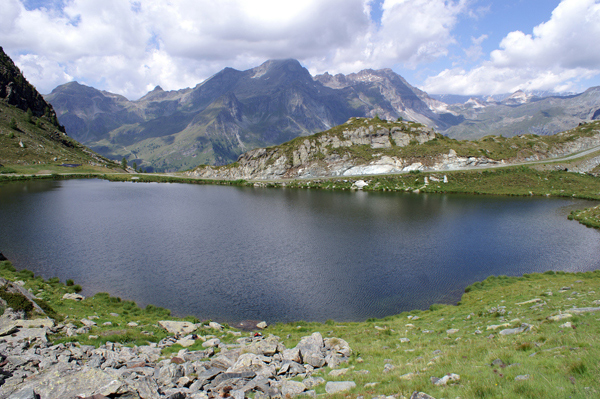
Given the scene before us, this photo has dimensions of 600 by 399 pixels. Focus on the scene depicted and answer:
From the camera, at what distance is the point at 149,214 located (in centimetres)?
7312

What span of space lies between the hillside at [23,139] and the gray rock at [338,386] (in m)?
187

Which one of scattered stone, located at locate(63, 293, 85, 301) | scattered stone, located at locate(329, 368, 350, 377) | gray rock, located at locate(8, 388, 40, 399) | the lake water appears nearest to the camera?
gray rock, located at locate(8, 388, 40, 399)

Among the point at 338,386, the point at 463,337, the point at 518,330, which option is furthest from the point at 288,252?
the point at 338,386

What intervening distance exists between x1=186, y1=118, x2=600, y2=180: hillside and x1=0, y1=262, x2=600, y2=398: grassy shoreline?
387 feet

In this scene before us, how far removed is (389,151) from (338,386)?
150648 mm

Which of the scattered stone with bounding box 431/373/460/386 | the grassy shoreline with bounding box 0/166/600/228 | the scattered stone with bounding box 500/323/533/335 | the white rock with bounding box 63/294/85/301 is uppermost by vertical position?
the grassy shoreline with bounding box 0/166/600/228

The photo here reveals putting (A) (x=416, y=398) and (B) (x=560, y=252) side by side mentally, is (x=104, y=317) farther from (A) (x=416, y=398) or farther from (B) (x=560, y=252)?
(B) (x=560, y=252)

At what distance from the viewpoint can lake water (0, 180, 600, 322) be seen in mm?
31984

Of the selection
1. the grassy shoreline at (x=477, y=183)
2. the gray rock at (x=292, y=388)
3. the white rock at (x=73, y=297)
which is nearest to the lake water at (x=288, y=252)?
the white rock at (x=73, y=297)

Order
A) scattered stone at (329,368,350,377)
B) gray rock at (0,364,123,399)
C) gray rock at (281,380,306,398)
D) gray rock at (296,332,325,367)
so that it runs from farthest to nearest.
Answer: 1. gray rock at (296,332,325,367)
2. scattered stone at (329,368,350,377)
3. gray rock at (281,380,306,398)
4. gray rock at (0,364,123,399)

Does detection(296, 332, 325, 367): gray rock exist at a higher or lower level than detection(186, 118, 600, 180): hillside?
lower

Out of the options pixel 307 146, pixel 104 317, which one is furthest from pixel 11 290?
pixel 307 146

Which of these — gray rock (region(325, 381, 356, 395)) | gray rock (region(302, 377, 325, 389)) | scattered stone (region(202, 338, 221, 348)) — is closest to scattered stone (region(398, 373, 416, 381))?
gray rock (region(325, 381, 356, 395))

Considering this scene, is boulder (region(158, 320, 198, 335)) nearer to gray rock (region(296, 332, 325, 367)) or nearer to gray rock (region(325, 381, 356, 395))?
gray rock (region(296, 332, 325, 367))
